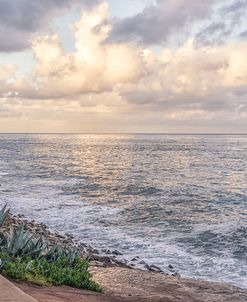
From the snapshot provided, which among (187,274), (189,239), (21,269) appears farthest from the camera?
(189,239)

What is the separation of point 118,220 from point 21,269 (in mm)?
15560

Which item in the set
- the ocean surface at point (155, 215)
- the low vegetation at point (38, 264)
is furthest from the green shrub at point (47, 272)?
the ocean surface at point (155, 215)

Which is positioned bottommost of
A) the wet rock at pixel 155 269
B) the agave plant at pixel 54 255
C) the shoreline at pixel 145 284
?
the wet rock at pixel 155 269

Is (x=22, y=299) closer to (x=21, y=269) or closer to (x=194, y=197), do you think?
(x=21, y=269)

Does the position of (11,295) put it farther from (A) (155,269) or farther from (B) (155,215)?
(B) (155,215)

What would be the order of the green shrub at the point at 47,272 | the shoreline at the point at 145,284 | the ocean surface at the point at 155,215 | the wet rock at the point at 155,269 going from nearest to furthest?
the green shrub at the point at 47,272, the shoreline at the point at 145,284, the wet rock at the point at 155,269, the ocean surface at the point at 155,215

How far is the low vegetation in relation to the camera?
8.07 m

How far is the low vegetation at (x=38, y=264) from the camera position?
8.07 m

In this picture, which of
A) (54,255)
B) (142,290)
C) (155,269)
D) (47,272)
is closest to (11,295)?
(47,272)

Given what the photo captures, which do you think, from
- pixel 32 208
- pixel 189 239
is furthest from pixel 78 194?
pixel 189 239

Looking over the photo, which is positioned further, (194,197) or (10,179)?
(10,179)

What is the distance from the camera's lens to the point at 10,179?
1731 inches

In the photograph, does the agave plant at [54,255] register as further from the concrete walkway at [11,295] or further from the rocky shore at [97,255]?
the concrete walkway at [11,295]

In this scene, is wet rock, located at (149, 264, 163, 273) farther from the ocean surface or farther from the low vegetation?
the low vegetation
